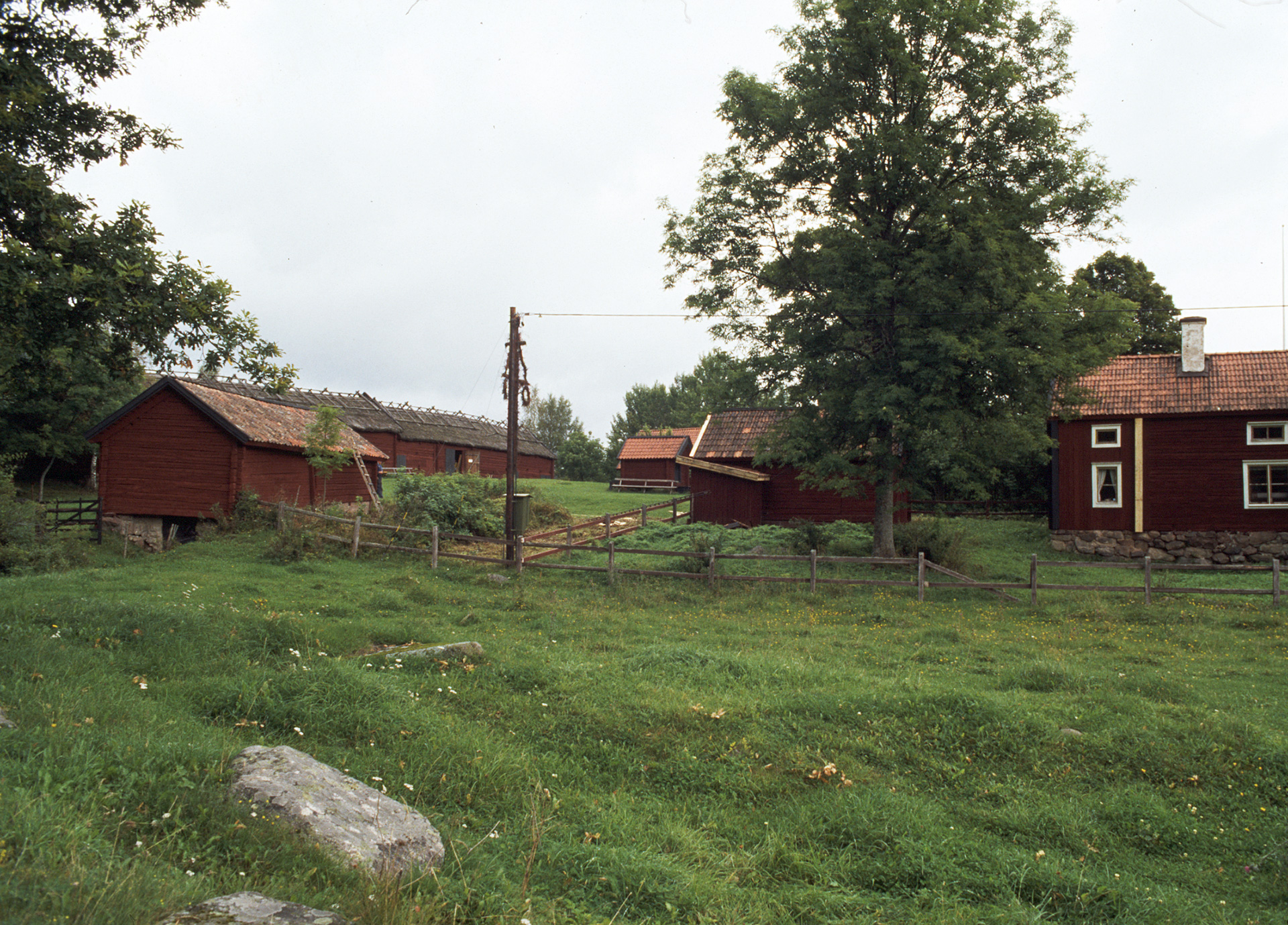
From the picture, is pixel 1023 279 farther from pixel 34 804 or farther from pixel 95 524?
pixel 95 524

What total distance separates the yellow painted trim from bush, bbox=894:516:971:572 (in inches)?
235

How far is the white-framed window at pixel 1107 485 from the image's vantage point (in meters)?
24.6

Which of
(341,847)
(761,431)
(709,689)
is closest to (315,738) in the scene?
(341,847)

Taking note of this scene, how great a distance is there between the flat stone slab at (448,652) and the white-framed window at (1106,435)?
22.7 m

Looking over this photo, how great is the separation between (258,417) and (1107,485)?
93.2ft

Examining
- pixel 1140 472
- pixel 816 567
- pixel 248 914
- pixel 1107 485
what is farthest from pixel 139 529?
pixel 1140 472

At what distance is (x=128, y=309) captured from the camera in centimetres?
918

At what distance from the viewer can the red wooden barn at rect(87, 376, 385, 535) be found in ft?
79.3

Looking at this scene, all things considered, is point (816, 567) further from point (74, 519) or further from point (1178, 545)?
point (74, 519)

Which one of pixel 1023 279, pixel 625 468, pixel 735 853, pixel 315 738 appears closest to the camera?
pixel 735 853

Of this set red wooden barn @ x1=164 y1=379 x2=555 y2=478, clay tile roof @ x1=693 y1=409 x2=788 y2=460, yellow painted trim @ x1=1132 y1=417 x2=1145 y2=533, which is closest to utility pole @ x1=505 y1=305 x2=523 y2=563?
clay tile roof @ x1=693 y1=409 x2=788 y2=460

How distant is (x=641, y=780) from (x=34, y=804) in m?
4.37

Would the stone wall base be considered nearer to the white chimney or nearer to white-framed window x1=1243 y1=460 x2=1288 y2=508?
the white chimney

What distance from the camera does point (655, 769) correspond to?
6.99 meters
